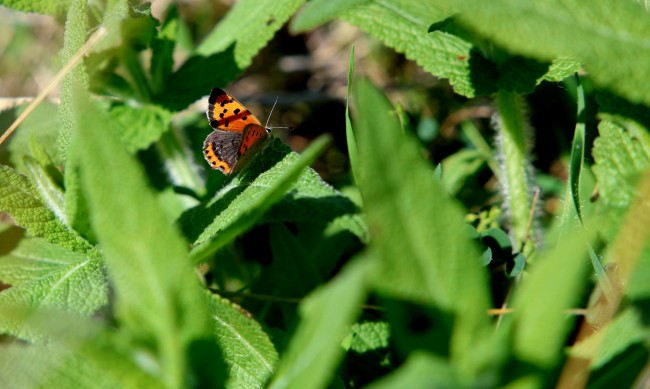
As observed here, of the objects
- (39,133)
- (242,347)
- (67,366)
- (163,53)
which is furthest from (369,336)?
(39,133)

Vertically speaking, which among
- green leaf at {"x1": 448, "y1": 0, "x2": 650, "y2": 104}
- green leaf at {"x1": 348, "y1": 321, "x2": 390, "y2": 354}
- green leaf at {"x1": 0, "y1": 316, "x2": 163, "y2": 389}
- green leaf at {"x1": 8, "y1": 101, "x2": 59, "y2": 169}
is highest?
green leaf at {"x1": 448, "y1": 0, "x2": 650, "y2": 104}

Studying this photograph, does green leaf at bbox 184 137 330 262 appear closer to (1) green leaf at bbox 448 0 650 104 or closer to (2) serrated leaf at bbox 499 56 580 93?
(1) green leaf at bbox 448 0 650 104

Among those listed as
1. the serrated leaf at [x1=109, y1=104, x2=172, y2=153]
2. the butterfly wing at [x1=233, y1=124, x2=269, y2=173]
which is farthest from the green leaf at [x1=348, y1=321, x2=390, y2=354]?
the serrated leaf at [x1=109, y1=104, x2=172, y2=153]

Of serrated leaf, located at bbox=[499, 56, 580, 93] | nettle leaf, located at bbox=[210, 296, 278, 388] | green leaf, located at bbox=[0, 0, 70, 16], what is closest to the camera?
nettle leaf, located at bbox=[210, 296, 278, 388]

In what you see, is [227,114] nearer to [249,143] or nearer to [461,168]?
[249,143]

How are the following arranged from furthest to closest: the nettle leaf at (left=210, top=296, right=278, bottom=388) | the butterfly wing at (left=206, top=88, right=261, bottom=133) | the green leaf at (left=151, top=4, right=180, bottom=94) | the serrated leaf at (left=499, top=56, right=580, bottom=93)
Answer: the green leaf at (left=151, top=4, right=180, bottom=94), the butterfly wing at (left=206, top=88, right=261, bottom=133), the serrated leaf at (left=499, top=56, right=580, bottom=93), the nettle leaf at (left=210, top=296, right=278, bottom=388)

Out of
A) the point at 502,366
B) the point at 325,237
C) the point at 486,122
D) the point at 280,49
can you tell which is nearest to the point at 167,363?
the point at 502,366
